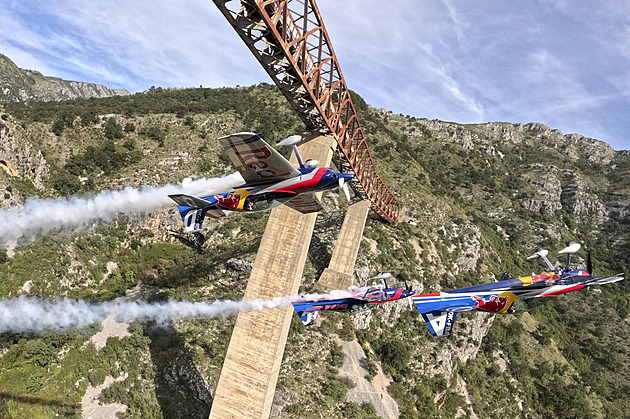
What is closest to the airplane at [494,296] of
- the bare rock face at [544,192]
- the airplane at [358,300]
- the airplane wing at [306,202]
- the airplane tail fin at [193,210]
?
the airplane at [358,300]

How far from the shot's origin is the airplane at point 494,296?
49.0 ft

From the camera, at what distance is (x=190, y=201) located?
13.6 metres

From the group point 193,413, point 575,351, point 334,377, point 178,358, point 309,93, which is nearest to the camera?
point 309,93

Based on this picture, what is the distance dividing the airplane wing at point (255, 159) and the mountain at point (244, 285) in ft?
46.9

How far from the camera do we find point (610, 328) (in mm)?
64750

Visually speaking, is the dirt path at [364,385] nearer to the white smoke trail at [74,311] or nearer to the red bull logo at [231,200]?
the white smoke trail at [74,311]

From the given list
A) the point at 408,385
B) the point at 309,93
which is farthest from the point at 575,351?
the point at 309,93

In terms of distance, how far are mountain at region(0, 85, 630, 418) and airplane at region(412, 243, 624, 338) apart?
1.24 m

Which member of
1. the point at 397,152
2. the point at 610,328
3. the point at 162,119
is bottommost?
the point at 610,328

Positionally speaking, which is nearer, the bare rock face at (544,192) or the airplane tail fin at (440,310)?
the airplane tail fin at (440,310)

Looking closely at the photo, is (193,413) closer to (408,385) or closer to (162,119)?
(408,385)

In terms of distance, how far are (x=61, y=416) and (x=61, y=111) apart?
64851mm

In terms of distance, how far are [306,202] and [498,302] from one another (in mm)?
10683

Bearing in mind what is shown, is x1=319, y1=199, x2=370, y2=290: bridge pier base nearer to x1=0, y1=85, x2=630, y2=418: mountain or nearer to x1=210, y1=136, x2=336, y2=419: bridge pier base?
x1=0, y1=85, x2=630, y2=418: mountain
